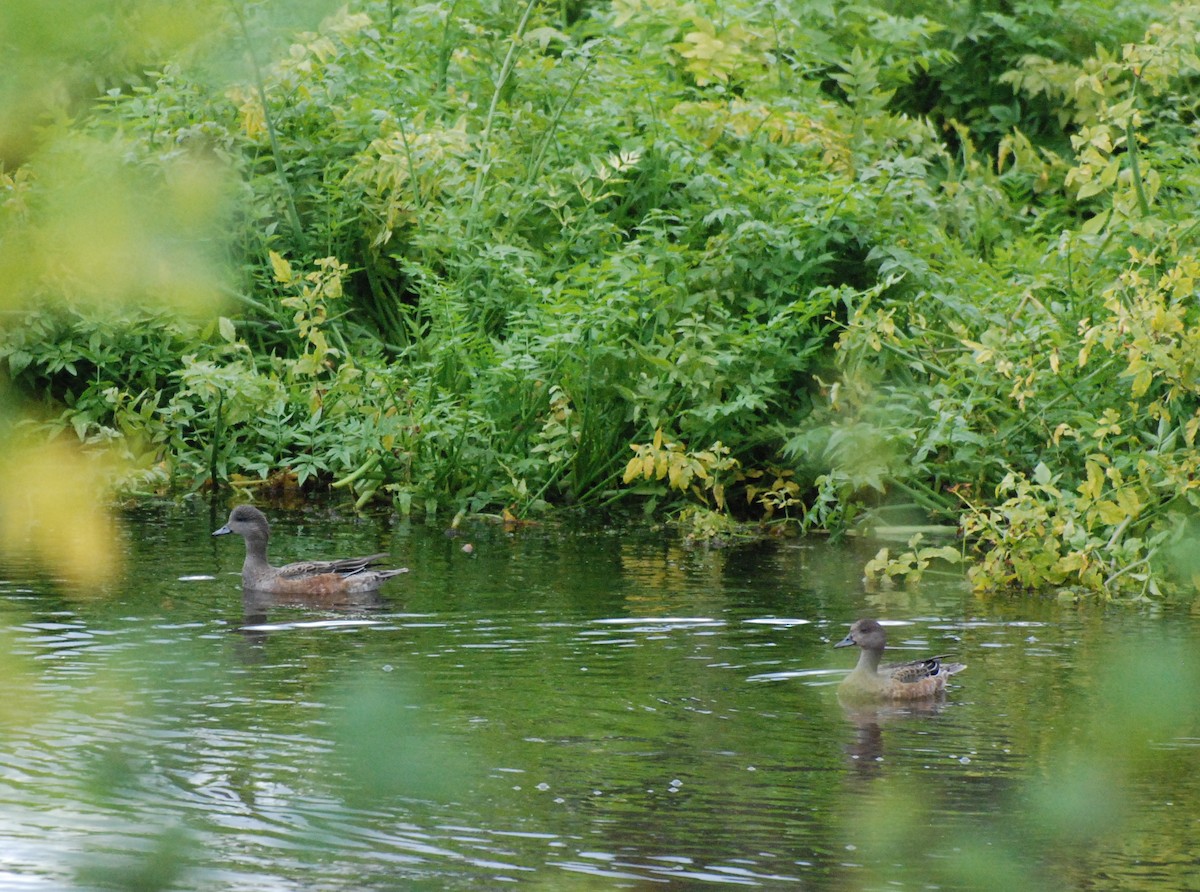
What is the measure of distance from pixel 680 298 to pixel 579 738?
6.65m

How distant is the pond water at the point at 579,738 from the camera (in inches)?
237

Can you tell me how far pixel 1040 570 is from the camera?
11047 mm

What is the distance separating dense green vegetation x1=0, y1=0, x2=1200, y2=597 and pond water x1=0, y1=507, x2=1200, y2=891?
1.39 m

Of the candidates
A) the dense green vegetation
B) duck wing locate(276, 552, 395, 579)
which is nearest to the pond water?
duck wing locate(276, 552, 395, 579)

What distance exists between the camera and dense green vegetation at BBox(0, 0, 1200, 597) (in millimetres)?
11977

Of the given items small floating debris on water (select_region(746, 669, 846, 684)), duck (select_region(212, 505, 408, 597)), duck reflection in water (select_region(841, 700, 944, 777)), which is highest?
duck (select_region(212, 505, 408, 597))

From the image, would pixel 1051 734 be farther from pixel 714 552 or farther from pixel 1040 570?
pixel 714 552

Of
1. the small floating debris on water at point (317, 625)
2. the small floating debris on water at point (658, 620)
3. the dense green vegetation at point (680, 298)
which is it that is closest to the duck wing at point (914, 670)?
the small floating debris on water at point (658, 620)

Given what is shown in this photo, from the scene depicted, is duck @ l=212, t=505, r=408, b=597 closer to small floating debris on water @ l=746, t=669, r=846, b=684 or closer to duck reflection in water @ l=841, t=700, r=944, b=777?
small floating debris on water @ l=746, t=669, r=846, b=684

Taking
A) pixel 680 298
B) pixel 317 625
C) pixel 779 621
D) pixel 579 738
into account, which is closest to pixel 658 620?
pixel 779 621

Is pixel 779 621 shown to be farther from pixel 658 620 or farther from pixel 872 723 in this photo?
pixel 872 723

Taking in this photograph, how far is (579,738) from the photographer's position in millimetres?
7703

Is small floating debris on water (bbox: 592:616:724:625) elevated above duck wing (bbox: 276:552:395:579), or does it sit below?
below

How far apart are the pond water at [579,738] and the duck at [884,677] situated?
0.12 metres
